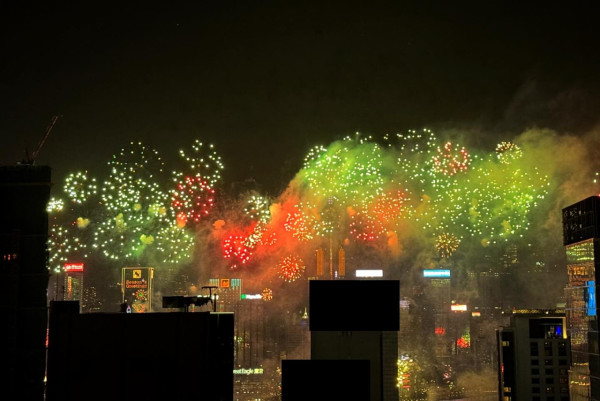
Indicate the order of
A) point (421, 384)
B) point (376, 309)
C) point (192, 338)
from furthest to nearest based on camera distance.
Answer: point (421, 384), point (192, 338), point (376, 309)

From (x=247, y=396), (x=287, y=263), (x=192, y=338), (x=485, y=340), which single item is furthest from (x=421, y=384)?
(x=192, y=338)

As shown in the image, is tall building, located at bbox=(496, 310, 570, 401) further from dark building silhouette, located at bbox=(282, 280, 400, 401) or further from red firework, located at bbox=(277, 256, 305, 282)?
dark building silhouette, located at bbox=(282, 280, 400, 401)

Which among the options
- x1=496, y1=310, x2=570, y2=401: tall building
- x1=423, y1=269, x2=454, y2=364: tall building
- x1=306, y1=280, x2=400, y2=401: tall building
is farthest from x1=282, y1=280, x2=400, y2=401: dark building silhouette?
x1=423, y1=269, x2=454, y2=364: tall building

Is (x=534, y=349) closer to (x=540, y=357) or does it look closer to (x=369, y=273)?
(x=540, y=357)

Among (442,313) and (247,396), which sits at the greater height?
(442,313)

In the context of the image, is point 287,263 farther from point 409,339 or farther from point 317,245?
point 409,339

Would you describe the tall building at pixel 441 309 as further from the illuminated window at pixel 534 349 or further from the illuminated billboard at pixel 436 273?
the illuminated window at pixel 534 349

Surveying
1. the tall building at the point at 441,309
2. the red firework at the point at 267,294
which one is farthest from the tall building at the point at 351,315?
the tall building at the point at 441,309
